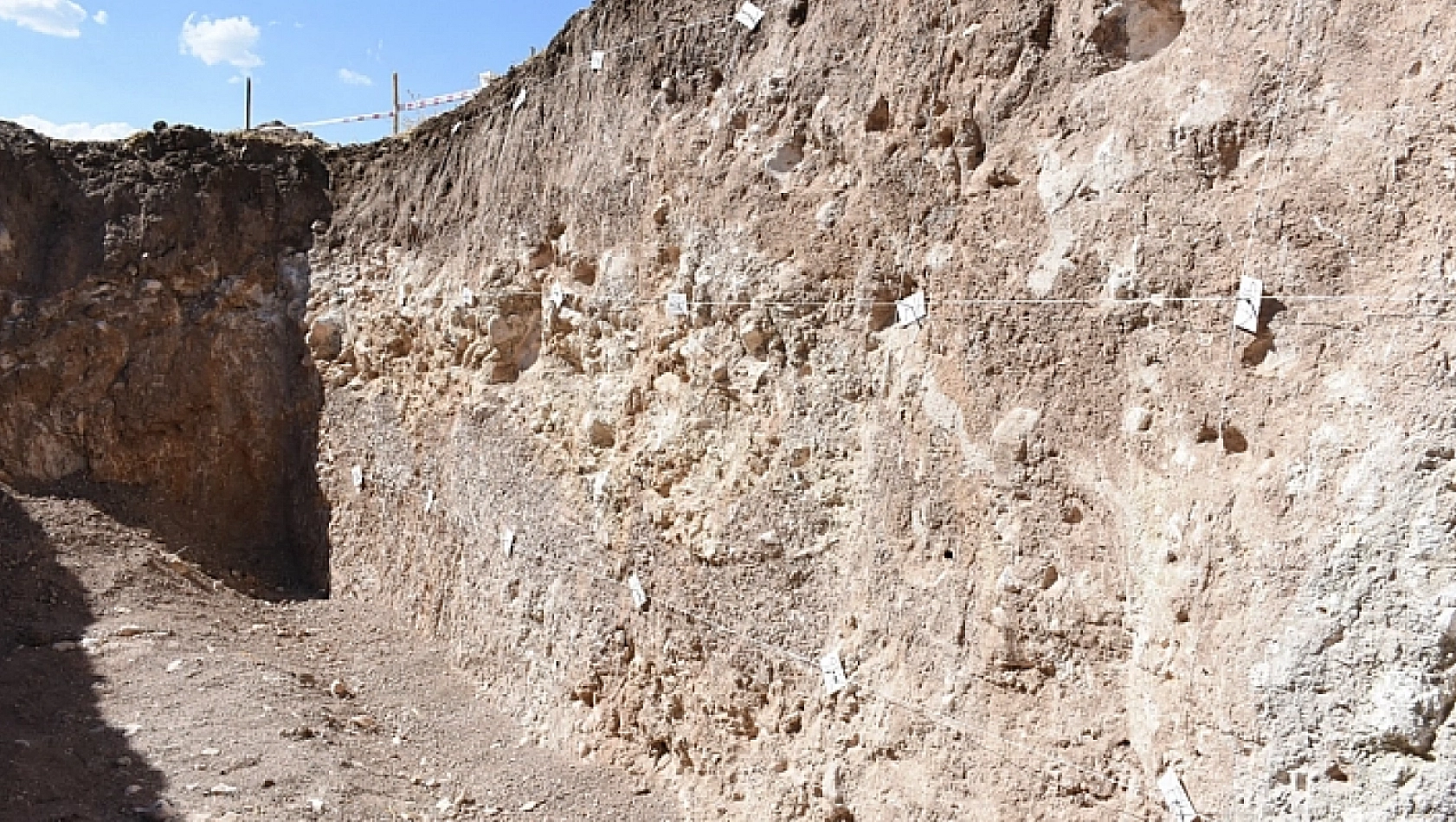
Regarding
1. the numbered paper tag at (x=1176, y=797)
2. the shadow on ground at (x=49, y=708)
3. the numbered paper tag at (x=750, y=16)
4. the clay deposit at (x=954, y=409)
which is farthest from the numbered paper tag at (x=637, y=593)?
the numbered paper tag at (x=1176, y=797)

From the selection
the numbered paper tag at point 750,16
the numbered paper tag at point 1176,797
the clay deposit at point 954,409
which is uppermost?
the numbered paper tag at point 750,16

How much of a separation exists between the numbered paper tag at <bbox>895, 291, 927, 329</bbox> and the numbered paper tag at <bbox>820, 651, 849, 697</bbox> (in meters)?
1.16

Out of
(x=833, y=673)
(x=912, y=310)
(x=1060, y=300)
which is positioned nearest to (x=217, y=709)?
(x=833, y=673)

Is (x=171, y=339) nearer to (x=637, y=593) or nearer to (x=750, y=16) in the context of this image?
(x=637, y=593)

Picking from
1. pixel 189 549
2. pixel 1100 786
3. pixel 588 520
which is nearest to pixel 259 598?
pixel 189 549

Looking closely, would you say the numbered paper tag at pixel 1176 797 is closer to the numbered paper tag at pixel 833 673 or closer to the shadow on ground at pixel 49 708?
the numbered paper tag at pixel 833 673

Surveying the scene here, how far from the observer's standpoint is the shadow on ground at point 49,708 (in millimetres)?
4789

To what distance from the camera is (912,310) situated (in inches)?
152

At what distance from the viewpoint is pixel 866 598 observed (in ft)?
13.0

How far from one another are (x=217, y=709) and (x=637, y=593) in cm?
239

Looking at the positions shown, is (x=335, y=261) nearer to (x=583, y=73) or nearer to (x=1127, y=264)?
(x=583, y=73)

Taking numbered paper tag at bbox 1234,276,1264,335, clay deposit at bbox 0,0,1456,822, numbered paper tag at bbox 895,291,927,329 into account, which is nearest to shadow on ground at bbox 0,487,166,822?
clay deposit at bbox 0,0,1456,822

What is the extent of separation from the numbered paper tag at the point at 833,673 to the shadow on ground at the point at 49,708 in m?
2.90

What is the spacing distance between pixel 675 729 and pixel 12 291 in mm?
6748
